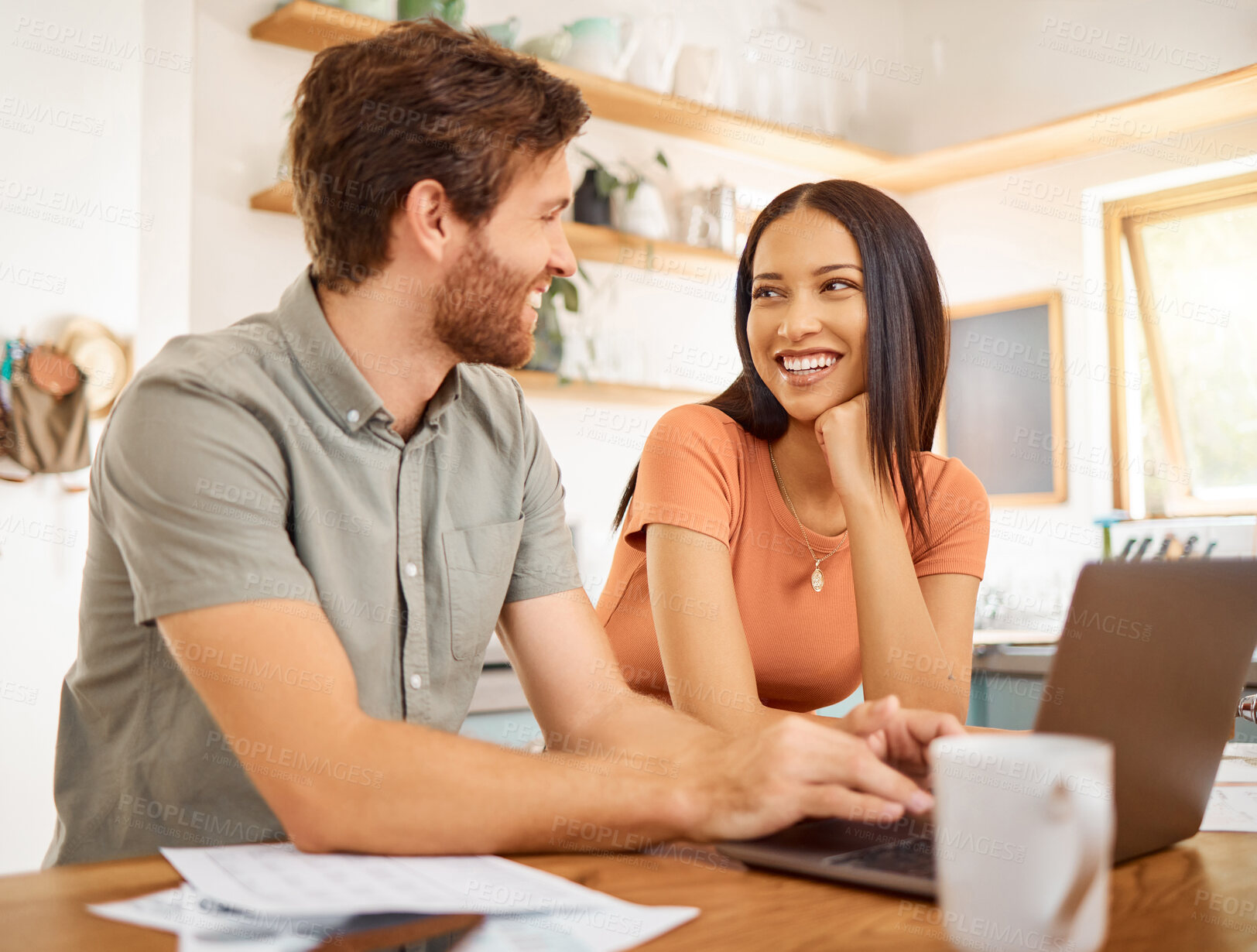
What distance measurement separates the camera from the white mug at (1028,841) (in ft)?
1.77

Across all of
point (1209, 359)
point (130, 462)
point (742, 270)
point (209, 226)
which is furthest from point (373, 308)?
point (1209, 359)

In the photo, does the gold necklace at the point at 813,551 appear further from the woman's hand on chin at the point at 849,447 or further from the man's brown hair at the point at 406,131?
the man's brown hair at the point at 406,131

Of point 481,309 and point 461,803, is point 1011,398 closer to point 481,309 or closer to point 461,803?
point 481,309

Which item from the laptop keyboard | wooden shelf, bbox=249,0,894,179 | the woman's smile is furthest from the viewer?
wooden shelf, bbox=249,0,894,179

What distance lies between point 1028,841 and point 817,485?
121 cm

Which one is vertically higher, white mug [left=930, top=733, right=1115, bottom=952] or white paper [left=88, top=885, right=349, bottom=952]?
white mug [left=930, top=733, right=1115, bottom=952]

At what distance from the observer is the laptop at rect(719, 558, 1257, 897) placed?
71 cm

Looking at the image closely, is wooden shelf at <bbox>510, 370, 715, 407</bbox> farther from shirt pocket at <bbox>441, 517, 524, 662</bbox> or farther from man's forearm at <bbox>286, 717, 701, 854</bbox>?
man's forearm at <bbox>286, 717, 701, 854</bbox>

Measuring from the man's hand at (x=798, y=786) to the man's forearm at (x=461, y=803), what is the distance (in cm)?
2

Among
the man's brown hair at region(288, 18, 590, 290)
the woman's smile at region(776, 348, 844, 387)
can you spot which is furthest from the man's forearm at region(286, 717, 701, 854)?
the woman's smile at region(776, 348, 844, 387)

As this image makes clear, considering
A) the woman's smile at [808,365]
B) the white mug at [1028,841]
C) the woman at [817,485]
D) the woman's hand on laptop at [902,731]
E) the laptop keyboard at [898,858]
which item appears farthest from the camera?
the woman's smile at [808,365]

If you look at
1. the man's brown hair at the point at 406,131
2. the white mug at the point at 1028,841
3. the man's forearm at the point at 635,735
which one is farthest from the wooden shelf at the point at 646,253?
the white mug at the point at 1028,841

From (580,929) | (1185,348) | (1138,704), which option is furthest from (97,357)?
(1185,348)

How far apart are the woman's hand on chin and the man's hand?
0.74 meters
